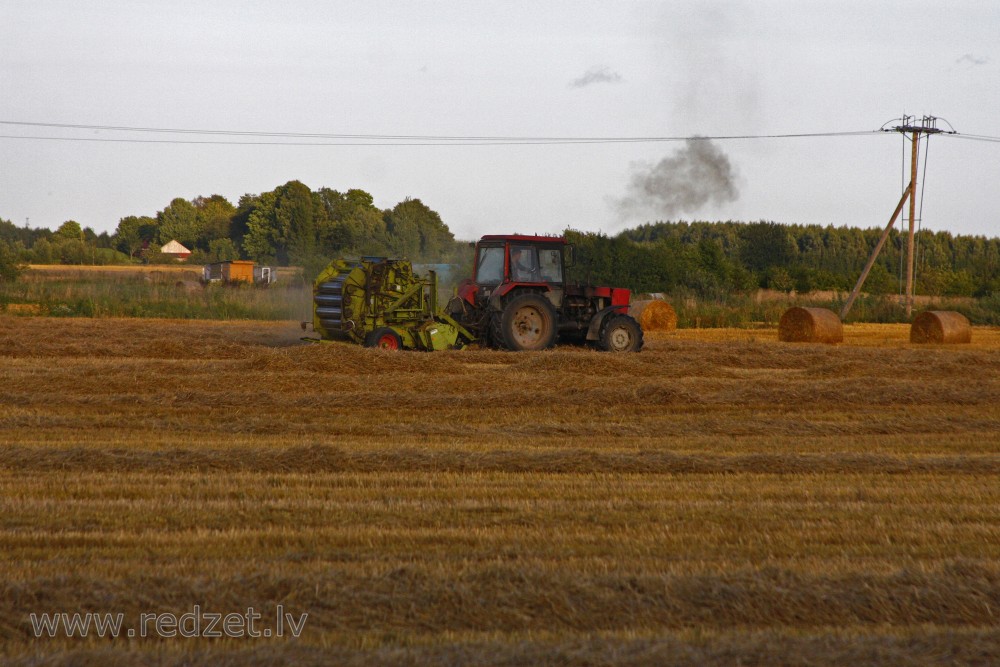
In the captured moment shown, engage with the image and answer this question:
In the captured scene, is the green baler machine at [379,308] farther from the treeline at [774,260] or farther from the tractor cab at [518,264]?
the treeline at [774,260]

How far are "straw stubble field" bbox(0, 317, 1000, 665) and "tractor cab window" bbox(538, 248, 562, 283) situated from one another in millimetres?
3728

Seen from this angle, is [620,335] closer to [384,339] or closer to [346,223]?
[384,339]

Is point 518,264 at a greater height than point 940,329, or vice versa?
point 518,264

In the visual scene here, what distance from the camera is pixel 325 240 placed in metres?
44.9

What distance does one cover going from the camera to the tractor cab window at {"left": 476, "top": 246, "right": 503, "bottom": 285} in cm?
1548

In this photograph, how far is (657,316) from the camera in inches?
956

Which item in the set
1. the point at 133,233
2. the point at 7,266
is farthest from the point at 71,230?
the point at 7,266

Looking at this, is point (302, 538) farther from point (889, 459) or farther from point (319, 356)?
point (319, 356)

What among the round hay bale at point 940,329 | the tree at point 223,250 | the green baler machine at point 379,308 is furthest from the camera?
the tree at point 223,250

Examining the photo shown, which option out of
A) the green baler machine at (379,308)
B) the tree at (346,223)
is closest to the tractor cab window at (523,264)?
the green baler machine at (379,308)

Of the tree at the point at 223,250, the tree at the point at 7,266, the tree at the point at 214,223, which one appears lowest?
Result: the tree at the point at 7,266

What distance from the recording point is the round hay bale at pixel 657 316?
79.4ft

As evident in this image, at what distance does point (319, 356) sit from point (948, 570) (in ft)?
30.9

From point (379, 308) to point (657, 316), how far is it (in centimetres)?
1100
